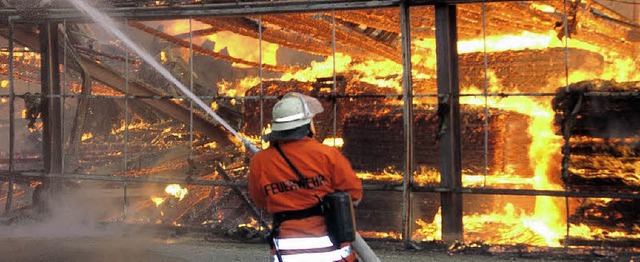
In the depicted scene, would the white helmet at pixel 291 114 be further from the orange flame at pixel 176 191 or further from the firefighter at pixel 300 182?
the orange flame at pixel 176 191

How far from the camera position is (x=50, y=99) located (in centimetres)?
695

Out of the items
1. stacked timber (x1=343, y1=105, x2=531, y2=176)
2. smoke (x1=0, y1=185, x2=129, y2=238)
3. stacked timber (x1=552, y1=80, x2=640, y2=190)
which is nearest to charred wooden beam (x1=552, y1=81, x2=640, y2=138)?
stacked timber (x1=552, y1=80, x2=640, y2=190)

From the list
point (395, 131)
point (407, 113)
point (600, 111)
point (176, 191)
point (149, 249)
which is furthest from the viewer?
point (176, 191)

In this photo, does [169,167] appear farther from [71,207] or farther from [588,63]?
[588,63]

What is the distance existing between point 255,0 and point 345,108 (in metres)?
2.63

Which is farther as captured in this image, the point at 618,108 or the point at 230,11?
the point at 230,11

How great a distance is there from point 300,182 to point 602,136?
3638 mm

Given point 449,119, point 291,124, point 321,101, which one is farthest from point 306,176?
point 321,101

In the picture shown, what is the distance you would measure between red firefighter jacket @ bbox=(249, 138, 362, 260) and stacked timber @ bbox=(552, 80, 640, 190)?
2.93 metres

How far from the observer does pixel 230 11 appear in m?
6.14

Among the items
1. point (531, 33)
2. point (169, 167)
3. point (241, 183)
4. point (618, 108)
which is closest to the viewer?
point (618, 108)

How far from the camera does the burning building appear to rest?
5609mm

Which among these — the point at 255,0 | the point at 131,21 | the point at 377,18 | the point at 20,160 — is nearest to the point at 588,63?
the point at 377,18

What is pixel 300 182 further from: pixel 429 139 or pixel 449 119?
pixel 429 139
